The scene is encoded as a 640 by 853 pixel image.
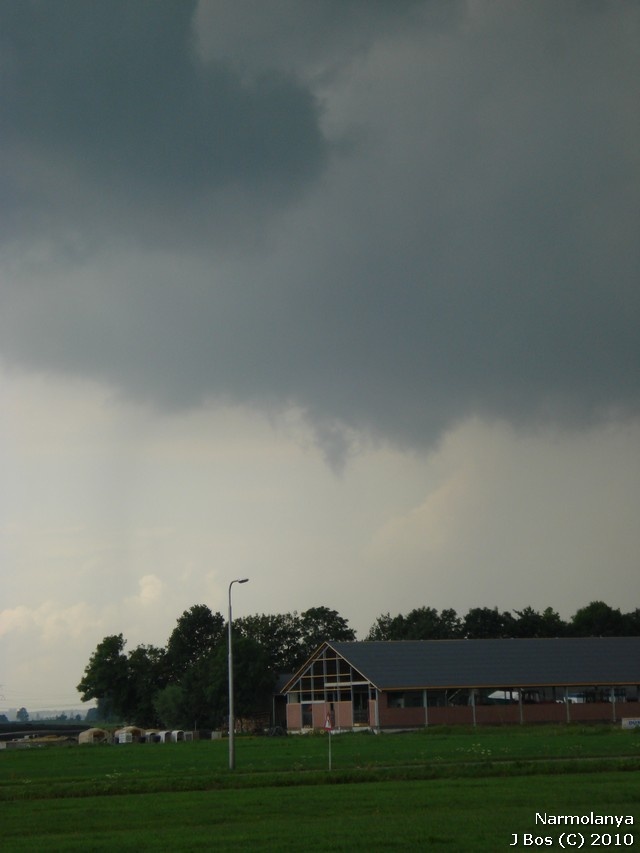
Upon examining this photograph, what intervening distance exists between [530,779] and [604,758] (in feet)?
30.7

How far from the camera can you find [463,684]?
8688 cm

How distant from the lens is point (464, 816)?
22.2m

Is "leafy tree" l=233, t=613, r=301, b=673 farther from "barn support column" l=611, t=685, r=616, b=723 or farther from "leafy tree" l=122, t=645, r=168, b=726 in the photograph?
"barn support column" l=611, t=685, r=616, b=723

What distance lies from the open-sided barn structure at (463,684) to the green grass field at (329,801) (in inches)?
1591

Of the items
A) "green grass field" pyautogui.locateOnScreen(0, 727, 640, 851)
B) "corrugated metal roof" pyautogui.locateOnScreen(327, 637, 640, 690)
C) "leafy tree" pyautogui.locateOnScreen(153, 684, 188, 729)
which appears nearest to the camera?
"green grass field" pyautogui.locateOnScreen(0, 727, 640, 851)

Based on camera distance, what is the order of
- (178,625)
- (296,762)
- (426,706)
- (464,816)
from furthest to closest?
(178,625), (426,706), (296,762), (464,816)

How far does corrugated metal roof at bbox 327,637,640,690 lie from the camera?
288 ft

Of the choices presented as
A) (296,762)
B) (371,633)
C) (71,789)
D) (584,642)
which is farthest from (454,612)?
(71,789)

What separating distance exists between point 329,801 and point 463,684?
6238 cm

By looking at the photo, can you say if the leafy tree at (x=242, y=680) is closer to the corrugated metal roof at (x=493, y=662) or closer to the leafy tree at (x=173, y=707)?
the leafy tree at (x=173, y=707)

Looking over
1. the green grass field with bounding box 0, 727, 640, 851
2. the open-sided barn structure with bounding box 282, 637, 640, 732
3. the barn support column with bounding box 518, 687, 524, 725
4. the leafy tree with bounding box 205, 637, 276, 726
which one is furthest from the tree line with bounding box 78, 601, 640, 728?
the green grass field with bounding box 0, 727, 640, 851

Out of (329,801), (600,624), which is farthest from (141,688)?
(329,801)

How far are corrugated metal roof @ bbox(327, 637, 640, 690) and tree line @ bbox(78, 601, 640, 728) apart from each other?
927 inches

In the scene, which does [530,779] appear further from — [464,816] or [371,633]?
[371,633]
